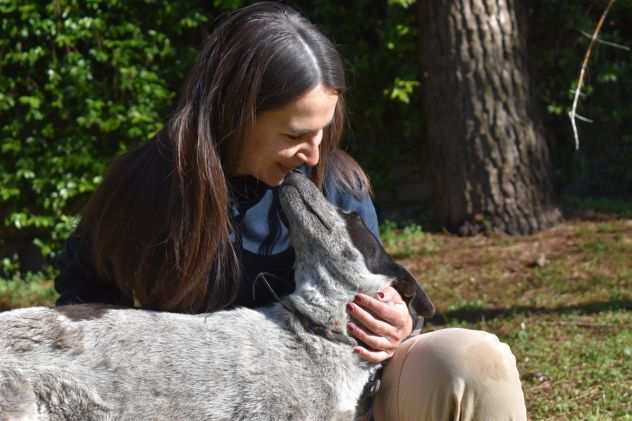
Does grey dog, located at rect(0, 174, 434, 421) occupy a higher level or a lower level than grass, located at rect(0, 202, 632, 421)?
higher

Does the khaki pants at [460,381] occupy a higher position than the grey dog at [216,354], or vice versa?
the grey dog at [216,354]

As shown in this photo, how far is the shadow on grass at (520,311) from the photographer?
17.2 feet

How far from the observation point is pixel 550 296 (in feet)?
18.3

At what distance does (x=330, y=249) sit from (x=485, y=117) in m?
4.05

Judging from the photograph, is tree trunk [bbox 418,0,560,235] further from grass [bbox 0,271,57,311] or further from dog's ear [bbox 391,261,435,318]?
dog's ear [bbox 391,261,435,318]

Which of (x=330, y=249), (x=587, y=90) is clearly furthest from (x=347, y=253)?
(x=587, y=90)

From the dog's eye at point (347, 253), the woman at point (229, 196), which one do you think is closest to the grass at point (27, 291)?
the woman at point (229, 196)

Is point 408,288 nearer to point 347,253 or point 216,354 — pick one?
point 347,253

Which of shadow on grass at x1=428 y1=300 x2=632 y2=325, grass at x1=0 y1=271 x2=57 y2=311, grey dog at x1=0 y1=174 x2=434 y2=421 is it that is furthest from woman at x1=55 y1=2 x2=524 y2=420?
grass at x1=0 y1=271 x2=57 y2=311

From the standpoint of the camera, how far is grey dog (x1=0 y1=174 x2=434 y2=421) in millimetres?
→ 2584

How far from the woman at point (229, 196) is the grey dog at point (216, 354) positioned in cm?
11

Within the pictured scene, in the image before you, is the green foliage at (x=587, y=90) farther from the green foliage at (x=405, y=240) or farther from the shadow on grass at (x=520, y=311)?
the shadow on grass at (x=520, y=311)

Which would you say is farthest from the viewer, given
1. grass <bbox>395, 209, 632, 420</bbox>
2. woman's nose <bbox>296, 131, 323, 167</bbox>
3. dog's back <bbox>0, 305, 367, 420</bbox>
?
grass <bbox>395, 209, 632, 420</bbox>

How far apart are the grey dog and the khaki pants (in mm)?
161
